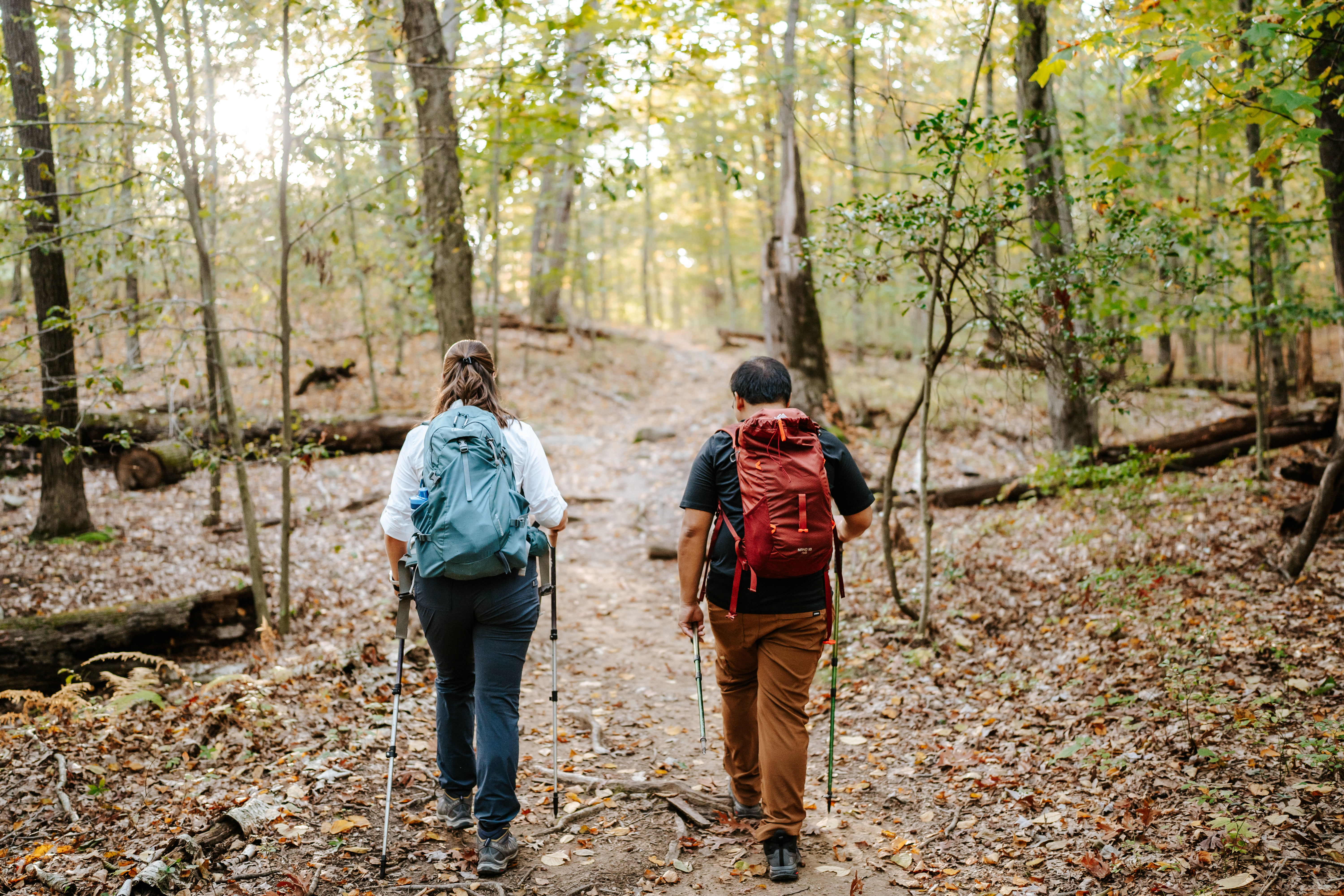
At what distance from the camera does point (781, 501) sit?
3445 mm

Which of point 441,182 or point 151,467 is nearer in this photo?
point 441,182

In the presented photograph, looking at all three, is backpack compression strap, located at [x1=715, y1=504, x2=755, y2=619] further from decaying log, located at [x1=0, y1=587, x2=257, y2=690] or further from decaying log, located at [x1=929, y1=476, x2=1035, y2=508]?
decaying log, located at [x1=929, y1=476, x2=1035, y2=508]

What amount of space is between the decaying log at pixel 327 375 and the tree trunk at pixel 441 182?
33.1 ft

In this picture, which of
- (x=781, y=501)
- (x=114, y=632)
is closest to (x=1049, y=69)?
(x=781, y=501)

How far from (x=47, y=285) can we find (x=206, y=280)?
3526mm

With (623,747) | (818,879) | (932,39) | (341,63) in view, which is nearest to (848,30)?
(932,39)

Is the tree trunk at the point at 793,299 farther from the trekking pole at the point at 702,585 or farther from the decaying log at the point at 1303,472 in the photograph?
the trekking pole at the point at 702,585

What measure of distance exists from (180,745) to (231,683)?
848mm

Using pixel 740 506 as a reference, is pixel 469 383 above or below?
above

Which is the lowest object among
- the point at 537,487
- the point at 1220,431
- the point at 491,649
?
the point at 491,649

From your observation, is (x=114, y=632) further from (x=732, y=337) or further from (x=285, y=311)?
(x=732, y=337)

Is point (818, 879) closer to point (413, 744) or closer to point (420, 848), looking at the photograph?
point (420, 848)

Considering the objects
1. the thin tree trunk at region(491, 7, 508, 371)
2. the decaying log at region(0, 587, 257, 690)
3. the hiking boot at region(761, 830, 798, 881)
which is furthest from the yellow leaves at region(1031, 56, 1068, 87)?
the decaying log at region(0, 587, 257, 690)

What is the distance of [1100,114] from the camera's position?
21047 millimetres
